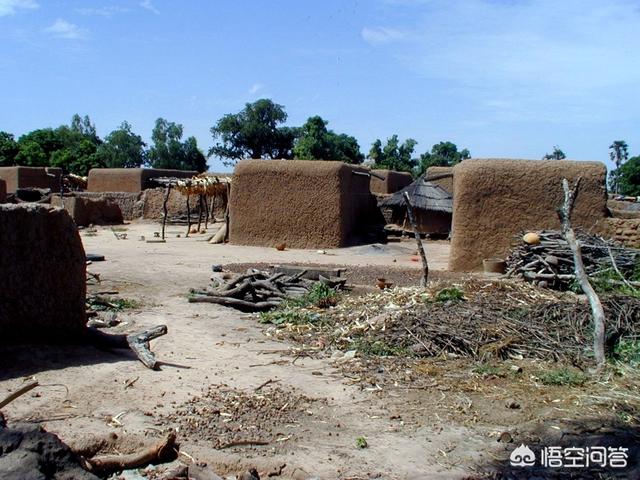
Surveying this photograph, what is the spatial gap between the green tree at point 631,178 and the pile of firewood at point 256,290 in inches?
1482

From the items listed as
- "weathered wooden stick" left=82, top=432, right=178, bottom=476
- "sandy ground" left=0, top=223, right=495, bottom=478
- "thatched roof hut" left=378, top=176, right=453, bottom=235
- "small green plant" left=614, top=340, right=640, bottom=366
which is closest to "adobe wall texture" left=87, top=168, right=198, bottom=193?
"thatched roof hut" left=378, top=176, right=453, bottom=235

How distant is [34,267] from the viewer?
19.5ft

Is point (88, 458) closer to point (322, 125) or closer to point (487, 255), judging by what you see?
point (487, 255)

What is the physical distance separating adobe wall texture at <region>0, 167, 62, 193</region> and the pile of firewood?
1788 centimetres

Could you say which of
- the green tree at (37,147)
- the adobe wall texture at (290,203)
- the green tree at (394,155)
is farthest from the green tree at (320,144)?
the adobe wall texture at (290,203)

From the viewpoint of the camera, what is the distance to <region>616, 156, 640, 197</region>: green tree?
42719 mm

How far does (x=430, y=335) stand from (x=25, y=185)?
22308 mm

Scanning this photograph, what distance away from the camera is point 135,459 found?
13.7 feet

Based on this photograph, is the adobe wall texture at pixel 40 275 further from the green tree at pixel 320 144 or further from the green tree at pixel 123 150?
the green tree at pixel 123 150

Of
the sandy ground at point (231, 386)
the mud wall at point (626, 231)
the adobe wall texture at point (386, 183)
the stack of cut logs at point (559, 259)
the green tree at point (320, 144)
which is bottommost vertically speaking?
the sandy ground at point (231, 386)

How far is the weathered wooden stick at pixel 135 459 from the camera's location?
4043 mm

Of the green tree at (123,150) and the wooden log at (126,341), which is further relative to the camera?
the green tree at (123,150)

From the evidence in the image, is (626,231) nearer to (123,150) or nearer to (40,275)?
(40,275)

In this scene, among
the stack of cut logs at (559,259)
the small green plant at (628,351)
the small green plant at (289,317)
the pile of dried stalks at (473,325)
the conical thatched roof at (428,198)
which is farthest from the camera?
the conical thatched roof at (428,198)
